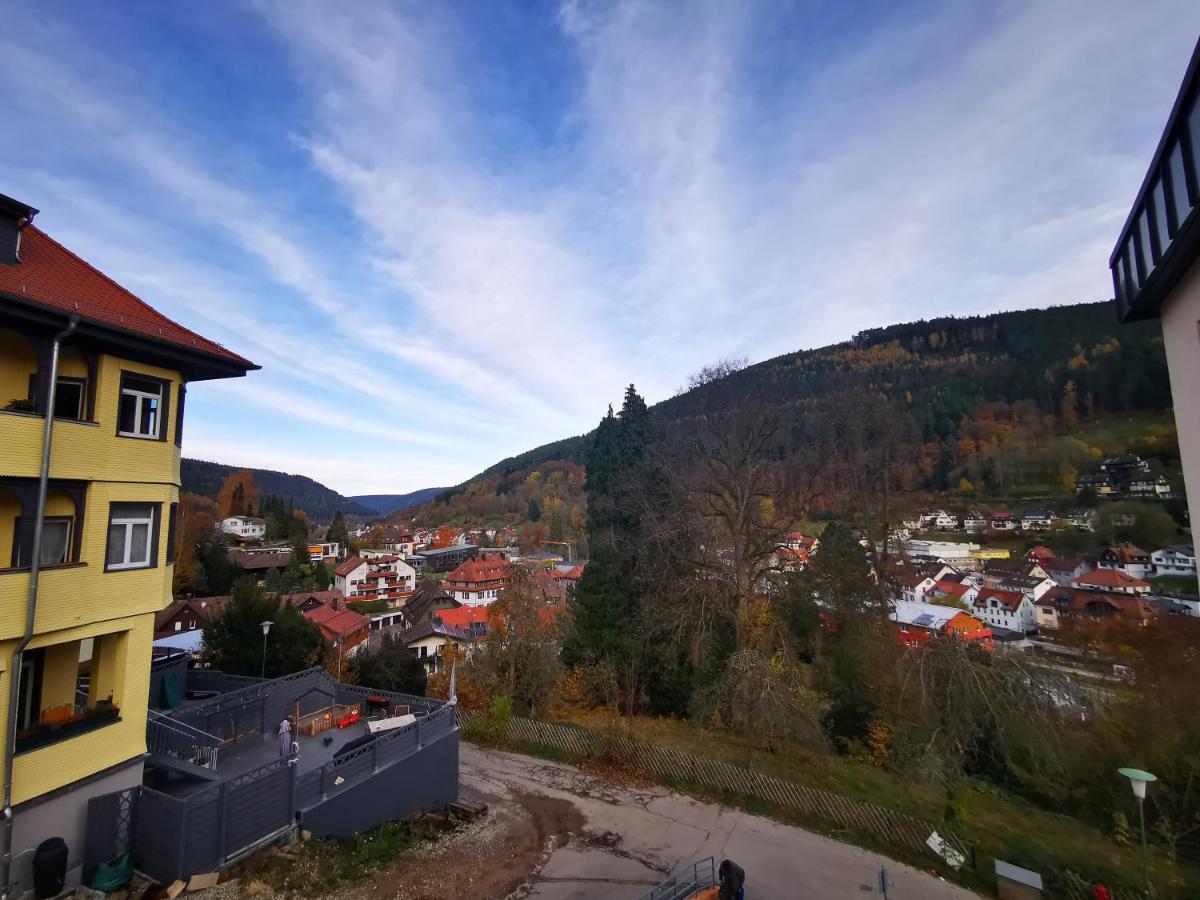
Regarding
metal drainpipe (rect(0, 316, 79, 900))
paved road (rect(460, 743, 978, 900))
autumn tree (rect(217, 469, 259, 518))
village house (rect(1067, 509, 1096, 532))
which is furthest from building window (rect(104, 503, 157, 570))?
autumn tree (rect(217, 469, 259, 518))

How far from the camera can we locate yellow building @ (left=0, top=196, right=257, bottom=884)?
805 cm

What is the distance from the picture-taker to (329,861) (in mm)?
9656

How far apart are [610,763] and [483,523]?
142 m

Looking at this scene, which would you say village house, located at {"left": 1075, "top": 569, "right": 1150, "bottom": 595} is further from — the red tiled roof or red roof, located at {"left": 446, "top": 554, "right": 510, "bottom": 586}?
red roof, located at {"left": 446, "top": 554, "right": 510, "bottom": 586}

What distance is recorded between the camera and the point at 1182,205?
606cm

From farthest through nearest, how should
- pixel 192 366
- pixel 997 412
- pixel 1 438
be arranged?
1. pixel 997 412
2. pixel 192 366
3. pixel 1 438

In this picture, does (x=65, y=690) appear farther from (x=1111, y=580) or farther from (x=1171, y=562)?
(x=1171, y=562)

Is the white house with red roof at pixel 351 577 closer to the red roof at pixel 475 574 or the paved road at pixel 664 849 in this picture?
the red roof at pixel 475 574

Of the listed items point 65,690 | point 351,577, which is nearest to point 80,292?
point 65,690

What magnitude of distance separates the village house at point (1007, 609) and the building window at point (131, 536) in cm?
5856

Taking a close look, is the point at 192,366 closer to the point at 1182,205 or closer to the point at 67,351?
the point at 67,351

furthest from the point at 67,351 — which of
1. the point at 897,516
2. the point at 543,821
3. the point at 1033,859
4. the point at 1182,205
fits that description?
the point at 897,516

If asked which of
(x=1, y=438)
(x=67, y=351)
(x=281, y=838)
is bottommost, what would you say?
(x=281, y=838)

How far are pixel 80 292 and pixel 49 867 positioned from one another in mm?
8823
